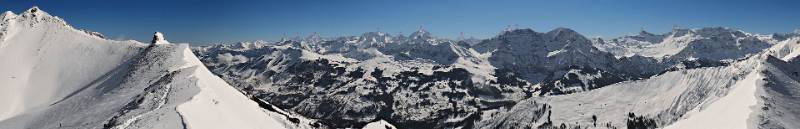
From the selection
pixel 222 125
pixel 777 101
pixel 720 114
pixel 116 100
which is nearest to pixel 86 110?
pixel 116 100

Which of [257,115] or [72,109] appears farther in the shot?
[72,109]

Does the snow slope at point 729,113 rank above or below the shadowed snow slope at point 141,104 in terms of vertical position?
below

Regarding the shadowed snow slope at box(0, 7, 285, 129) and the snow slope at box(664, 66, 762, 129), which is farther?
the snow slope at box(664, 66, 762, 129)

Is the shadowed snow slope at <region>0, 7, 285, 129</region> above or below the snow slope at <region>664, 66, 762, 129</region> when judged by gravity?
above

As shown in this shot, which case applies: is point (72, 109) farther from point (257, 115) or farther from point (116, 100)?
point (257, 115)

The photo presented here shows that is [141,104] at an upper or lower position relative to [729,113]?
upper

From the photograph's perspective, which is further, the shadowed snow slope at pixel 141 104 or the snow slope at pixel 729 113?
the snow slope at pixel 729 113

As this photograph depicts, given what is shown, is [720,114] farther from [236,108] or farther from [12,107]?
[12,107]

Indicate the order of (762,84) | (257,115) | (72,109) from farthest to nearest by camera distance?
1. (762,84)
2. (72,109)
3. (257,115)

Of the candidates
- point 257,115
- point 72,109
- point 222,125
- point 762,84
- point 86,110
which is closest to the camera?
point 222,125

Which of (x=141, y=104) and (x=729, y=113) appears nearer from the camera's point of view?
(x=141, y=104)

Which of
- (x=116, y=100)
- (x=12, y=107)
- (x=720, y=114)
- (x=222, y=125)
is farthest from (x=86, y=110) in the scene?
(x=720, y=114)
